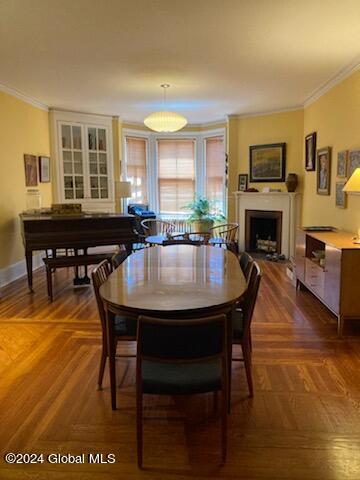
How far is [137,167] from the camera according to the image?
8.02 metres

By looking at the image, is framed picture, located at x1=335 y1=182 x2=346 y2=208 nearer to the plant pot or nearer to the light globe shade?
the light globe shade

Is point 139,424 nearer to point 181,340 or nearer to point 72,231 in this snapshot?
point 181,340

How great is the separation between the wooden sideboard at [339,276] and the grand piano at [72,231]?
7.67 ft

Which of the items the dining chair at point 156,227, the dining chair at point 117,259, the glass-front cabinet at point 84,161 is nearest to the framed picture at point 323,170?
the dining chair at point 156,227

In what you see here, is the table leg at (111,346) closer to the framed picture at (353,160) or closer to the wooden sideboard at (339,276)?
the wooden sideboard at (339,276)

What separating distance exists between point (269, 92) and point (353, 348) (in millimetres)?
3738

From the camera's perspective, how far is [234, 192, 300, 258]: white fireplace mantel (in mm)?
6465

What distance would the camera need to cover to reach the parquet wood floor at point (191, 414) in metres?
1.81

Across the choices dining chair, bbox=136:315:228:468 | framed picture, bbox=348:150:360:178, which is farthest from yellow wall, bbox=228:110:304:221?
dining chair, bbox=136:315:228:468

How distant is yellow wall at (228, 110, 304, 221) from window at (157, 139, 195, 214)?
4.00ft

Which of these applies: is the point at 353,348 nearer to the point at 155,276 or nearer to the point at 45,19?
the point at 155,276

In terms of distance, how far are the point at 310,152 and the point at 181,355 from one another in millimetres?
4923

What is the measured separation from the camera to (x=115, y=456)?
6.17 ft

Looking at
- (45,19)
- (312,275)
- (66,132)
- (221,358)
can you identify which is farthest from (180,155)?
(221,358)
